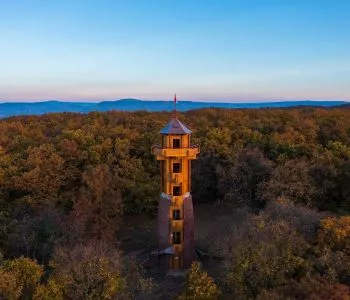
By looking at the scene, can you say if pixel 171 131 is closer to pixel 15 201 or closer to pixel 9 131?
pixel 15 201

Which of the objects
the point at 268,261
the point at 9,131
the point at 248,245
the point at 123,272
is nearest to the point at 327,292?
the point at 268,261

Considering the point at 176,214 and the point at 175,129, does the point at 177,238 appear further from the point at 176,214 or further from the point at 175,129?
the point at 175,129

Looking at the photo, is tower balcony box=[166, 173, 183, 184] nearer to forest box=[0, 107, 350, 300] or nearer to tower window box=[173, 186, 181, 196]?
tower window box=[173, 186, 181, 196]

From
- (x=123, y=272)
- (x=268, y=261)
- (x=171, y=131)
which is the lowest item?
(x=123, y=272)

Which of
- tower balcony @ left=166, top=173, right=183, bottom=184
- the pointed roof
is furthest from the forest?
the pointed roof

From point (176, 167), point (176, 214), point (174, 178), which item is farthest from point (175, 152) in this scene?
point (176, 214)

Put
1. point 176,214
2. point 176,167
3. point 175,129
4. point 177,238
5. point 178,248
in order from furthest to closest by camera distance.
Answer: point 176,167 < point 177,238 < point 178,248 < point 176,214 < point 175,129

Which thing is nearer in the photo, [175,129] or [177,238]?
[175,129]
